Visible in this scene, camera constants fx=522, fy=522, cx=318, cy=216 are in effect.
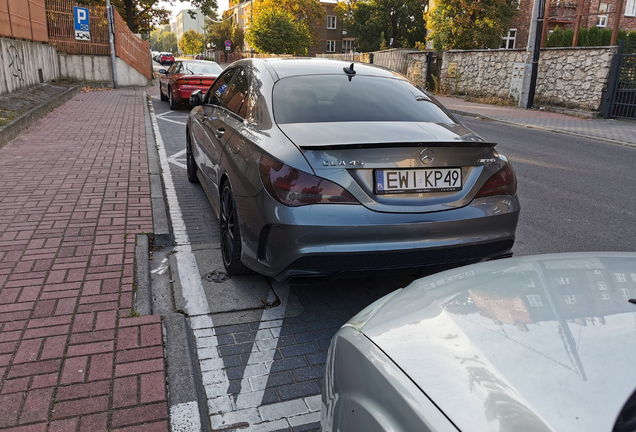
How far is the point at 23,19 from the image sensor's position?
1611 centimetres

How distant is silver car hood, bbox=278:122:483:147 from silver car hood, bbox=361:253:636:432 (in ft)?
4.31

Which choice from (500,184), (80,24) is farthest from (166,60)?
(500,184)

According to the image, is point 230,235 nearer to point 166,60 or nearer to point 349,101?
point 349,101

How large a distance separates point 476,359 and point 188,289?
2.79 meters

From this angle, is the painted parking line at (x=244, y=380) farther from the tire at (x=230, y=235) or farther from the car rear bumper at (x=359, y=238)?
the car rear bumper at (x=359, y=238)

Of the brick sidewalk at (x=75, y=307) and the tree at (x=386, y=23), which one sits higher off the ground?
the tree at (x=386, y=23)

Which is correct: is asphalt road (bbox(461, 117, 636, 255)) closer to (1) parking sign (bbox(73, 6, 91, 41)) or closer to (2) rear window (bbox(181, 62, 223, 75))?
(2) rear window (bbox(181, 62, 223, 75))

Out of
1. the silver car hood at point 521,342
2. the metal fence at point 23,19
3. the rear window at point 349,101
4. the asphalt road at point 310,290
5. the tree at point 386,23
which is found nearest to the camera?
the silver car hood at point 521,342

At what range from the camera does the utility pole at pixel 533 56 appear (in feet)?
58.4

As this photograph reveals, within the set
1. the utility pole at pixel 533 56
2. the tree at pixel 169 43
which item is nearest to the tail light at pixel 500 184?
the utility pole at pixel 533 56

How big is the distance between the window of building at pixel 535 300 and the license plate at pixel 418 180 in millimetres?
1398

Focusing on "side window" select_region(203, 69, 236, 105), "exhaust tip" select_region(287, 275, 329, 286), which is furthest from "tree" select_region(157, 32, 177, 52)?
"exhaust tip" select_region(287, 275, 329, 286)

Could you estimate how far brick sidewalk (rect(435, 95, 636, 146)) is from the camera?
12741 millimetres

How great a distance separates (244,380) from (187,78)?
13.7 meters
